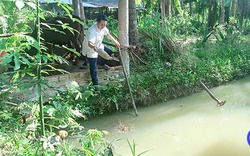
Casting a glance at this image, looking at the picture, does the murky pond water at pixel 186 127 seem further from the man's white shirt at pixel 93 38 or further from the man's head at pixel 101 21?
the man's head at pixel 101 21

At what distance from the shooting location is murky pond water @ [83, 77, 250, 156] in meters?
4.18

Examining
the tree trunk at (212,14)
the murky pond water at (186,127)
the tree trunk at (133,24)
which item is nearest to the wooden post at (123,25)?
the murky pond water at (186,127)

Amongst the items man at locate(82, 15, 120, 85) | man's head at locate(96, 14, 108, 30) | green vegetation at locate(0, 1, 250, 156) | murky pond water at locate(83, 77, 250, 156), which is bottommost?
murky pond water at locate(83, 77, 250, 156)

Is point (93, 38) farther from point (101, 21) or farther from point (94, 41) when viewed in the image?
point (101, 21)

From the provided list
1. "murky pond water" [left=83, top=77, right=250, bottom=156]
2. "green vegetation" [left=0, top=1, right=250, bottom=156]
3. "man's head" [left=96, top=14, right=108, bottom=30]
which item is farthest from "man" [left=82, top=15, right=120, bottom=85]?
"murky pond water" [left=83, top=77, right=250, bottom=156]

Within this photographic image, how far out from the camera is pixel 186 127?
504cm

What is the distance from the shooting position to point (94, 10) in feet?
65.5

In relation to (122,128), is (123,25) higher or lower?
higher

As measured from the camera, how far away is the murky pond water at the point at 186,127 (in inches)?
165

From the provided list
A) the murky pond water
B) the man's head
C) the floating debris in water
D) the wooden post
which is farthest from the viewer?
the wooden post

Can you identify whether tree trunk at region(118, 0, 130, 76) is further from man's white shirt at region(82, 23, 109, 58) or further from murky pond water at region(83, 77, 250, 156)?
murky pond water at region(83, 77, 250, 156)

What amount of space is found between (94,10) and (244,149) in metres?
17.3

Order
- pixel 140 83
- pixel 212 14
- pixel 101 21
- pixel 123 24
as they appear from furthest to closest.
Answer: pixel 212 14
pixel 140 83
pixel 123 24
pixel 101 21

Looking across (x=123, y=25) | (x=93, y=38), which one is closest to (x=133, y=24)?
(x=123, y=25)
